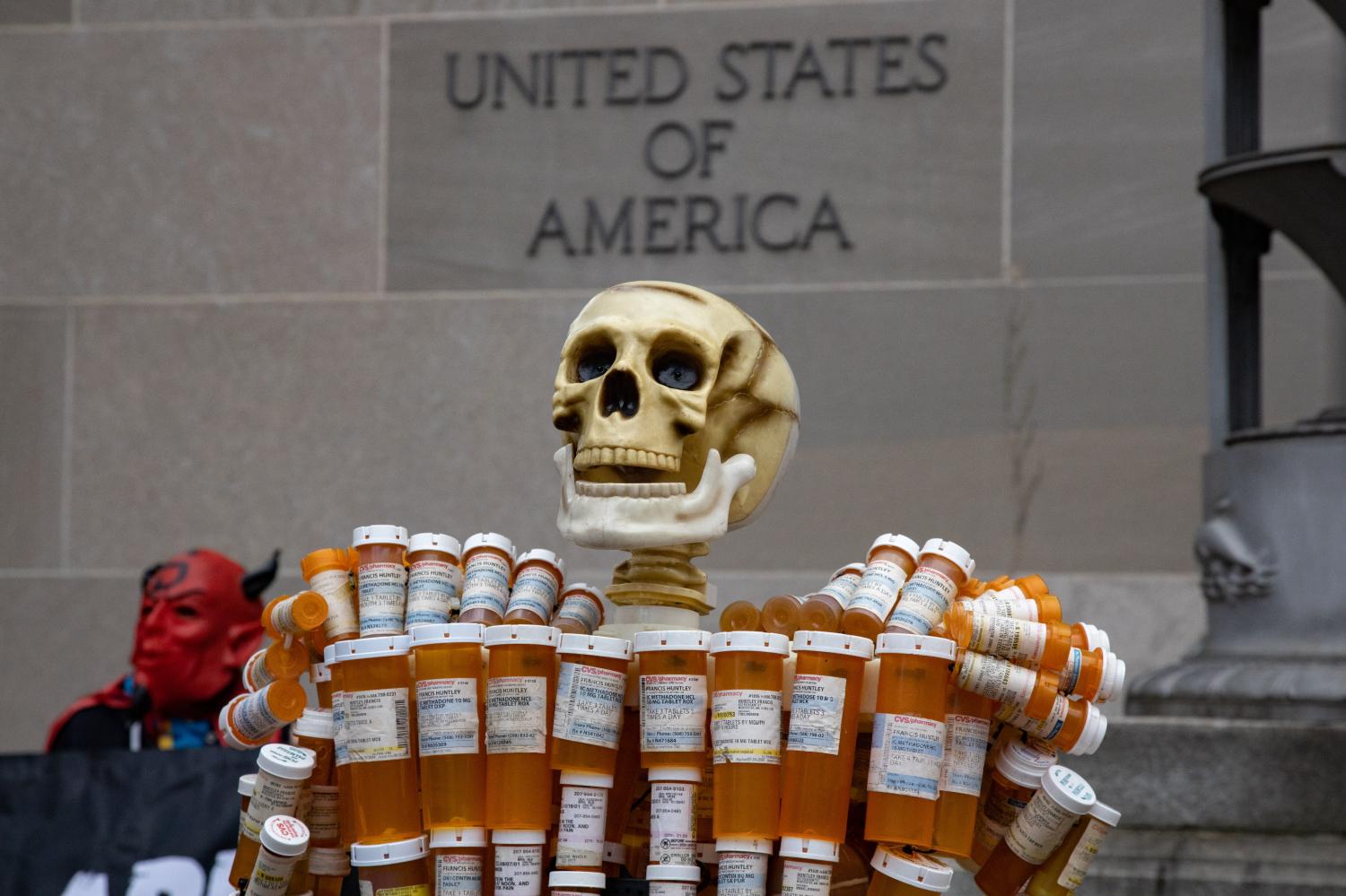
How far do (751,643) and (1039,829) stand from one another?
17.3 inches

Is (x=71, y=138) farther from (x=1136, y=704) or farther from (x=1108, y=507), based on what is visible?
(x=1136, y=704)

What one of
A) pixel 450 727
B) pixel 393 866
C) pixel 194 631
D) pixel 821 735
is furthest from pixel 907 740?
pixel 194 631

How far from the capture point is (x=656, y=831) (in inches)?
90.2

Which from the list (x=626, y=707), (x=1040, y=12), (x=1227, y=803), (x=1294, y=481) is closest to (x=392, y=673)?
(x=626, y=707)

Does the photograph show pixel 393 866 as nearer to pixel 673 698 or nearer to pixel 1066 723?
pixel 673 698

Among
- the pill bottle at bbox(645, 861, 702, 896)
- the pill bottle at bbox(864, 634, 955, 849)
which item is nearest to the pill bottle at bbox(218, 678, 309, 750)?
the pill bottle at bbox(645, 861, 702, 896)

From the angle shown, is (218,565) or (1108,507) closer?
(218,565)

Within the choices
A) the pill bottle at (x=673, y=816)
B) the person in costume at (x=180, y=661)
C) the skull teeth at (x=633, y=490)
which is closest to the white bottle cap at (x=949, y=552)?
the skull teeth at (x=633, y=490)

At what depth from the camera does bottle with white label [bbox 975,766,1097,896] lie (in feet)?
7.60

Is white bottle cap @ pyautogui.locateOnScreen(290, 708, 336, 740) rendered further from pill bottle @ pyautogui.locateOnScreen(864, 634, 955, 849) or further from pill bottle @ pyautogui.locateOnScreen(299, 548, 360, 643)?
pill bottle @ pyautogui.locateOnScreen(864, 634, 955, 849)

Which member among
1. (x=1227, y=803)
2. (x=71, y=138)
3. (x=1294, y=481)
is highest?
(x=71, y=138)

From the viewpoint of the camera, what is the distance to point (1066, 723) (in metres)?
2.34

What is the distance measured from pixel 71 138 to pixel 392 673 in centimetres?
432

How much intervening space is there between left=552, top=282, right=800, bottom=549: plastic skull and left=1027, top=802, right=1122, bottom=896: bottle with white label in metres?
0.61
